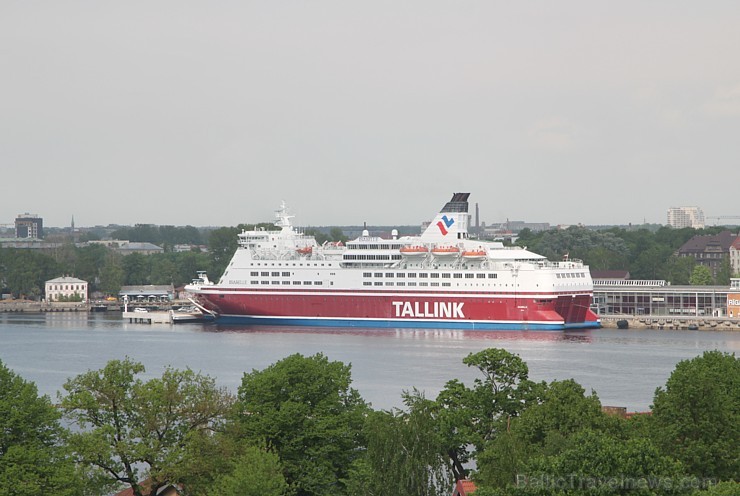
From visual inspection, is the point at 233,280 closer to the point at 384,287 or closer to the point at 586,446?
the point at 384,287

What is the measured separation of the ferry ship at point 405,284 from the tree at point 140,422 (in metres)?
40.0

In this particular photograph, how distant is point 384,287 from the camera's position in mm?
64250

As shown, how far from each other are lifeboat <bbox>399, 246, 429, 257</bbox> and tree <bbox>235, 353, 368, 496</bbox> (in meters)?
40.7

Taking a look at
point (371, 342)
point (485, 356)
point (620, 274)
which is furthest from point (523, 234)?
point (485, 356)

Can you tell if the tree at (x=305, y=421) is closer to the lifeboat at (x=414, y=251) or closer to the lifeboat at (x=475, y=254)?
the lifeboat at (x=475, y=254)

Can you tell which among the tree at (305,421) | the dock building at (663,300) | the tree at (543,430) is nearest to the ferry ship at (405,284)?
the dock building at (663,300)

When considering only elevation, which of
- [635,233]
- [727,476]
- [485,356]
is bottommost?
[727,476]

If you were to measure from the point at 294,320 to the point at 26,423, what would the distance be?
44758mm

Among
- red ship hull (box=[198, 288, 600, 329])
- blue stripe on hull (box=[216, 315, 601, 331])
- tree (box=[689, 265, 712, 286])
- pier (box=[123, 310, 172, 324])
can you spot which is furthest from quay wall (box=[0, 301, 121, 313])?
tree (box=[689, 265, 712, 286])

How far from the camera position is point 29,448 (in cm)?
1998

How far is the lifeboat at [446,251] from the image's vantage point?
2505 inches

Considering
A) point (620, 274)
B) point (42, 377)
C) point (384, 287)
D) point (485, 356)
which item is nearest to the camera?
point (485, 356)

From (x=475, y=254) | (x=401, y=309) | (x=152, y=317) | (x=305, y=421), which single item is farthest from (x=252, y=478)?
(x=152, y=317)

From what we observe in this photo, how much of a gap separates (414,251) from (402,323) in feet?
12.5
